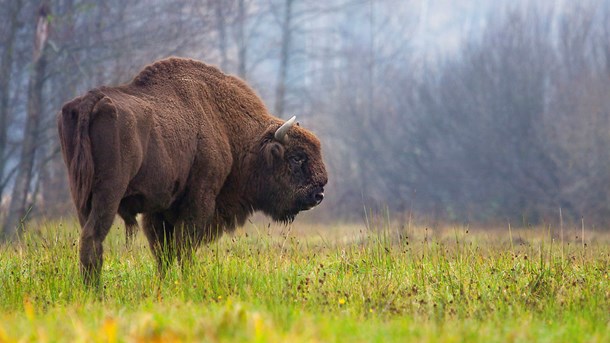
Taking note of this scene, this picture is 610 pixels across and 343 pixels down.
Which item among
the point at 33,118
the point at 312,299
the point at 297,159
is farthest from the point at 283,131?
the point at 33,118

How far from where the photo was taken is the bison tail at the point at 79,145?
7457mm

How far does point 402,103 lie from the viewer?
37.2 metres

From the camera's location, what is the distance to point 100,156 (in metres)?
7.52

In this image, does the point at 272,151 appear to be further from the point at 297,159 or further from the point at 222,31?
the point at 222,31

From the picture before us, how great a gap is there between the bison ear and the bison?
14mm

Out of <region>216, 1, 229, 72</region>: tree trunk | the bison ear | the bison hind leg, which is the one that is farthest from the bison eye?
<region>216, 1, 229, 72</region>: tree trunk

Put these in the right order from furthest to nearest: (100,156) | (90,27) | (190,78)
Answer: (90,27) < (190,78) < (100,156)

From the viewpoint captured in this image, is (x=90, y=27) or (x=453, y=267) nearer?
(x=453, y=267)

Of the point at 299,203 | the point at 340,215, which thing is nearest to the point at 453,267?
the point at 299,203

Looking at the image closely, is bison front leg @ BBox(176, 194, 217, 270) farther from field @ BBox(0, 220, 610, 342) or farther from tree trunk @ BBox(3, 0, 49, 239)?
tree trunk @ BBox(3, 0, 49, 239)

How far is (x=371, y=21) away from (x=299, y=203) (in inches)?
1410

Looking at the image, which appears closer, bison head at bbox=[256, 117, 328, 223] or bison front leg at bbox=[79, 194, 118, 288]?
bison front leg at bbox=[79, 194, 118, 288]

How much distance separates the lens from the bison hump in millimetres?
8984

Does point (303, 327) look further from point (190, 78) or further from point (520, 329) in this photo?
point (190, 78)
